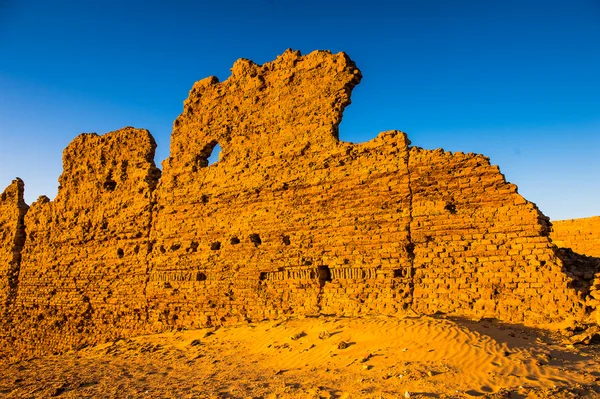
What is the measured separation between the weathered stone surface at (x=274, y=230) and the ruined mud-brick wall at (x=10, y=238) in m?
0.46

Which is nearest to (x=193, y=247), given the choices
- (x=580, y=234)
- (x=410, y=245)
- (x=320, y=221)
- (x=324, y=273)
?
(x=320, y=221)

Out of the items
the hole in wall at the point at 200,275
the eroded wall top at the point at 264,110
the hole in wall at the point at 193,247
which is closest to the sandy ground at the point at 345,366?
the hole in wall at the point at 200,275

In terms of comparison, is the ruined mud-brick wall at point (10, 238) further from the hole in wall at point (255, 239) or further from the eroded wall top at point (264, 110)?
the hole in wall at point (255, 239)

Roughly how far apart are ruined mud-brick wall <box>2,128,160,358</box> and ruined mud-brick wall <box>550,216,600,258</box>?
13.3 metres

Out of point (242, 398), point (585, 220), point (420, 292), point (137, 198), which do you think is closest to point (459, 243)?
point (420, 292)

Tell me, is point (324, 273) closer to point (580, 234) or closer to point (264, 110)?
point (264, 110)

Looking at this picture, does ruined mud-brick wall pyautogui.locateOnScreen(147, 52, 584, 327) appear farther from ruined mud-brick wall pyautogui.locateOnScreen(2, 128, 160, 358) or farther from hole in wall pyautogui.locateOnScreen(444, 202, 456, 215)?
ruined mud-brick wall pyautogui.locateOnScreen(2, 128, 160, 358)

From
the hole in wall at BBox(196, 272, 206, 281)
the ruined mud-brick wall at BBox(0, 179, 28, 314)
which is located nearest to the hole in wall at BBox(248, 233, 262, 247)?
the hole in wall at BBox(196, 272, 206, 281)

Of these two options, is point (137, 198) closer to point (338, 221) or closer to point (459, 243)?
point (338, 221)

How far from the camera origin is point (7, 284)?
1429cm

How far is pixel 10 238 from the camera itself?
48.3 feet

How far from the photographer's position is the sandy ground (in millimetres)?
4379

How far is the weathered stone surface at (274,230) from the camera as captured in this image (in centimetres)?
723

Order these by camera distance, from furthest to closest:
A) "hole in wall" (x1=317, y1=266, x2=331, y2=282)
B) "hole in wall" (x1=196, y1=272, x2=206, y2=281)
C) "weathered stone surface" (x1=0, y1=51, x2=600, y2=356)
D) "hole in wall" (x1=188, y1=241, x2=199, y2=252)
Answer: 1. "hole in wall" (x1=188, y1=241, x2=199, y2=252)
2. "hole in wall" (x1=196, y1=272, x2=206, y2=281)
3. "hole in wall" (x1=317, y1=266, x2=331, y2=282)
4. "weathered stone surface" (x1=0, y1=51, x2=600, y2=356)
